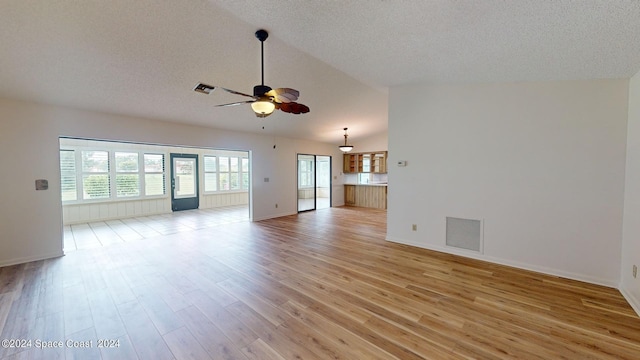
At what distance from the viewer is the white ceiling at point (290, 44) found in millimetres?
2148

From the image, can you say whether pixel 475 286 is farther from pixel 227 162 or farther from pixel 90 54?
pixel 227 162

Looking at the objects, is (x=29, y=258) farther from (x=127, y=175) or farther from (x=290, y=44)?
(x=290, y=44)

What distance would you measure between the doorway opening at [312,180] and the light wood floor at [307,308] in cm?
472

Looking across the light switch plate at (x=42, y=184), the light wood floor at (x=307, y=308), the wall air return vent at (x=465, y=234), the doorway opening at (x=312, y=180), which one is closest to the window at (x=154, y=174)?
the light switch plate at (x=42, y=184)

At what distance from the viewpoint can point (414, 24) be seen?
2400 millimetres

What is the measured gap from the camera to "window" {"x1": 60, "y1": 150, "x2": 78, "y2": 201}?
21.0 feet

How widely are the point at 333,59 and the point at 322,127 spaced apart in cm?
344

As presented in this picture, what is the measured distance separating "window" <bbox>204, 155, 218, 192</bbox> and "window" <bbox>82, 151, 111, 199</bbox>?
106 inches

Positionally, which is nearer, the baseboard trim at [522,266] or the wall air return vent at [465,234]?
the baseboard trim at [522,266]

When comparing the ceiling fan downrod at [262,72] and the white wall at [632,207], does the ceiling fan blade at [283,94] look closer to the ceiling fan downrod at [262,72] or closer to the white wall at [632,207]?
the ceiling fan downrod at [262,72]

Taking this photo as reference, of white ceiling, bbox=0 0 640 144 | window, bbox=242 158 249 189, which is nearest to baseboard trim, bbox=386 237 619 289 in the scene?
white ceiling, bbox=0 0 640 144

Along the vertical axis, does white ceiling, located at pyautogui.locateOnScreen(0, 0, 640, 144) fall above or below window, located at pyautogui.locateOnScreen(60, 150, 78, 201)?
above

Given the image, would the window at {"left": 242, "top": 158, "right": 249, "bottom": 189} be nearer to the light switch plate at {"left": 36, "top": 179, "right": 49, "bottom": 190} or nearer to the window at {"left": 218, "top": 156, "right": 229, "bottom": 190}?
the window at {"left": 218, "top": 156, "right": 229, "bottom": 190}

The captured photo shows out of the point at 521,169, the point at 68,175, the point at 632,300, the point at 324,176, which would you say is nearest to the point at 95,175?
the point at 68,175
